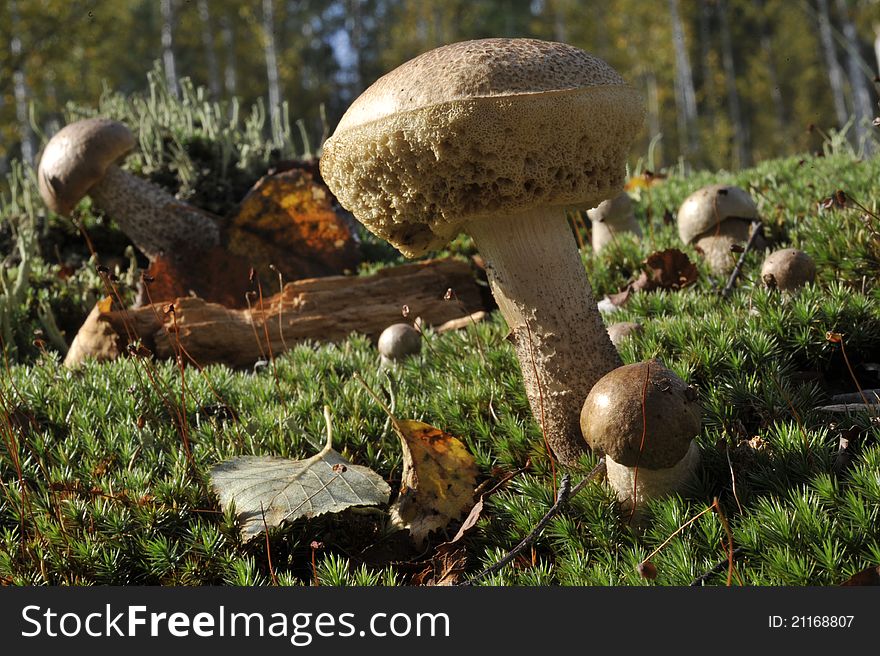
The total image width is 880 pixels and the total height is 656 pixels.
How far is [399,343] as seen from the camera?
3.98 m

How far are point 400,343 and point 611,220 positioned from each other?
7.05ft

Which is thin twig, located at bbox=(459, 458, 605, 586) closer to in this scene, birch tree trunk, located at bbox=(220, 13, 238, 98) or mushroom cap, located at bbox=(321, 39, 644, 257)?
mushroom cap, located at bbox=(321, 39, 644, 257)

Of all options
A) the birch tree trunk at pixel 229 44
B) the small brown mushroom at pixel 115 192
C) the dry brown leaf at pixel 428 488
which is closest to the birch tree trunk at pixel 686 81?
the birch tree trunk at pixel 229 44

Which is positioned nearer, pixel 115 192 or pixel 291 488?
pixel 291 488

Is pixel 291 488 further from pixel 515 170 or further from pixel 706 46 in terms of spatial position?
pixel 706 46

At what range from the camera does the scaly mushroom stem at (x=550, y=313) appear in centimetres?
271

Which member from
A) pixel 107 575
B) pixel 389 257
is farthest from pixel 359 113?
pixel 389 257

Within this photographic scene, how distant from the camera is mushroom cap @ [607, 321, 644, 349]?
134 inches

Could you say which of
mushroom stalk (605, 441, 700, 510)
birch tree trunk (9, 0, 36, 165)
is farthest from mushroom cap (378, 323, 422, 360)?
birch tree trunk (9, 0, 36, 165)

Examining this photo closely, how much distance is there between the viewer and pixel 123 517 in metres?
2.73

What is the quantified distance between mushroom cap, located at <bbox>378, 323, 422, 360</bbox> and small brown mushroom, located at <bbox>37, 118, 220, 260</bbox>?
8.57 feet

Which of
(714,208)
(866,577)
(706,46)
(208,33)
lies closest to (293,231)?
(714,208)

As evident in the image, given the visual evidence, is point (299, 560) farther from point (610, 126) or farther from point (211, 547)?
point (610, 126)

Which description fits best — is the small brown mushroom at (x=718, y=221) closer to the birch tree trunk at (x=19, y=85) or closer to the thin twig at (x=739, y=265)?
the thin twig at (x=739, y=265)
